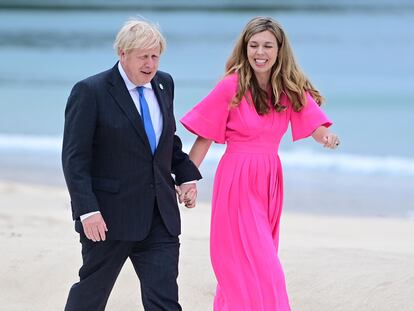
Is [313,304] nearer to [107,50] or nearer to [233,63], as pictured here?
[233,63]

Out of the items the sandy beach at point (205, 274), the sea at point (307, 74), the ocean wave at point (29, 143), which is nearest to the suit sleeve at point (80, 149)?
the sandy beach at point (205, 274)

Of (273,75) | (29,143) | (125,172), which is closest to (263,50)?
(273,75)

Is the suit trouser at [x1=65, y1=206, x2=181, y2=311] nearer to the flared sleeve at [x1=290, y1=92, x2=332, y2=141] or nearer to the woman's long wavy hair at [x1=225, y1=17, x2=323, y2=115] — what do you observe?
the woman's long wavy hair at [x1=225, y1=17, x2=323, y2=115]

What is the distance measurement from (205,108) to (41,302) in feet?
4.75

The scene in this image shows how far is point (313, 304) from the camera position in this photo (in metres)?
5.09

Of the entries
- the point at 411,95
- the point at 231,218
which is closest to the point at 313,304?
the point at 231,218

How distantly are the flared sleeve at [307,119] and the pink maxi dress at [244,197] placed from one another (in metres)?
0.01

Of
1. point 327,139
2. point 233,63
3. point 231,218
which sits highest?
point 233,63

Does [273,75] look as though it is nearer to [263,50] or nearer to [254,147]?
[263,50]

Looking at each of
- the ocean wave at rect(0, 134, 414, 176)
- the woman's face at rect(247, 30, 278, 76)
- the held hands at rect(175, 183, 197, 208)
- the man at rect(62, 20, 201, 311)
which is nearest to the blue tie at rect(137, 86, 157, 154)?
the man at rect(62, 20, 201, 311)

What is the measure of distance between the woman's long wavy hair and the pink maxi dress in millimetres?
40

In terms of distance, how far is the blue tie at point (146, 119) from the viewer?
3977 millimetres

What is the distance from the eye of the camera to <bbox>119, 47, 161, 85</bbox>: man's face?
12.7 feet

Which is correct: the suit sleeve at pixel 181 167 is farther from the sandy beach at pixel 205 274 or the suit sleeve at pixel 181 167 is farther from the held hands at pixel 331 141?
the sandy beach at pixel 205 274
